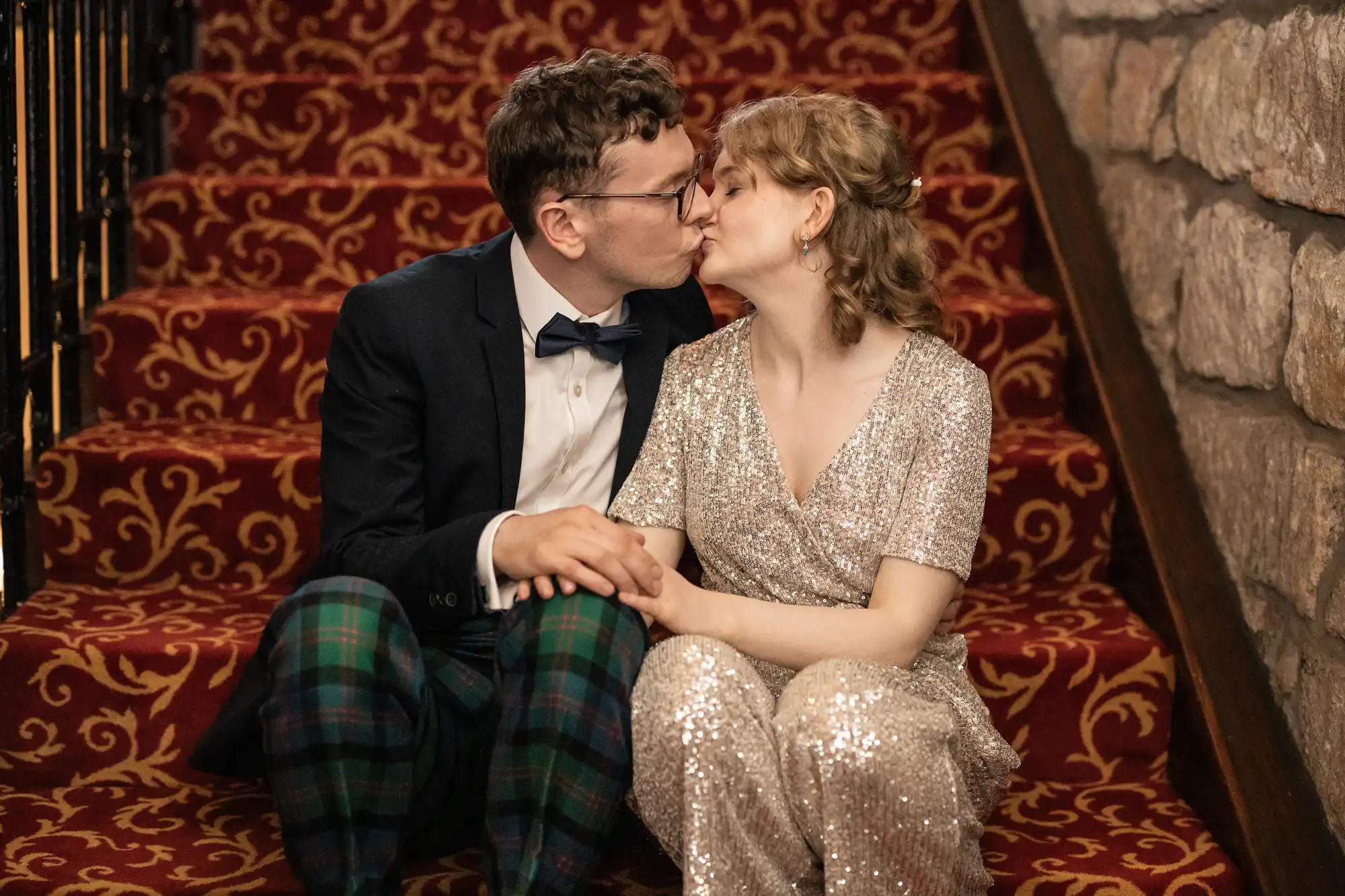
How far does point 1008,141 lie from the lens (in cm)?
302

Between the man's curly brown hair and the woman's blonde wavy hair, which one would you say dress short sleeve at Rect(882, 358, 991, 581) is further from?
the man's curly brown hair

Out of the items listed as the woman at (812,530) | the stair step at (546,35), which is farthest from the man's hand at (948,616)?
the stair step at (546,35)

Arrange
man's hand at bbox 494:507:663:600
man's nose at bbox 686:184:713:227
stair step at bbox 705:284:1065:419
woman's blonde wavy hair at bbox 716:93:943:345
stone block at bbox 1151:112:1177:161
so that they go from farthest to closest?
stair step at bbox 705:284:1065:419
stone block at bbox 1151:112:1177:161
man's nose at bbox 686:184:713:227
woman's blonde wavy hair at bbox 716:93:943:345
man's hand at bbox 494:507:663:600

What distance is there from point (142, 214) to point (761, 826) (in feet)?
6.36

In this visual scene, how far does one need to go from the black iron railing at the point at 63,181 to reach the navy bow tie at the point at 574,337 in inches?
36.9

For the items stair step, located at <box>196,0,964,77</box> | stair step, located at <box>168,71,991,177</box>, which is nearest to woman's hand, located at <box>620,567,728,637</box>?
stair step, located at <box>168,71,991,177</box>

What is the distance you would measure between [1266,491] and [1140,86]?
0.84 meters

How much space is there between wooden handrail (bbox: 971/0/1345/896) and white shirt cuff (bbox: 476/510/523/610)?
998 millimetres

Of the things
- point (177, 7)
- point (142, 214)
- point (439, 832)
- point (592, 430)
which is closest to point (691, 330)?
point (592, 430)

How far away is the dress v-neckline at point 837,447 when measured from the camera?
1.90 metres

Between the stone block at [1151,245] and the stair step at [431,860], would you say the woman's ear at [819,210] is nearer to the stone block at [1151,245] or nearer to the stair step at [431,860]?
the stone block at [1151,245]

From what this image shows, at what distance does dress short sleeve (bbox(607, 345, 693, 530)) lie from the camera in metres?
1.97

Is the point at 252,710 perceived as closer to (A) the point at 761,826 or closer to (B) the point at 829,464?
(A) the point at 761,826

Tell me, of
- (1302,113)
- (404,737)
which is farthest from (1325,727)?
(404,737)
